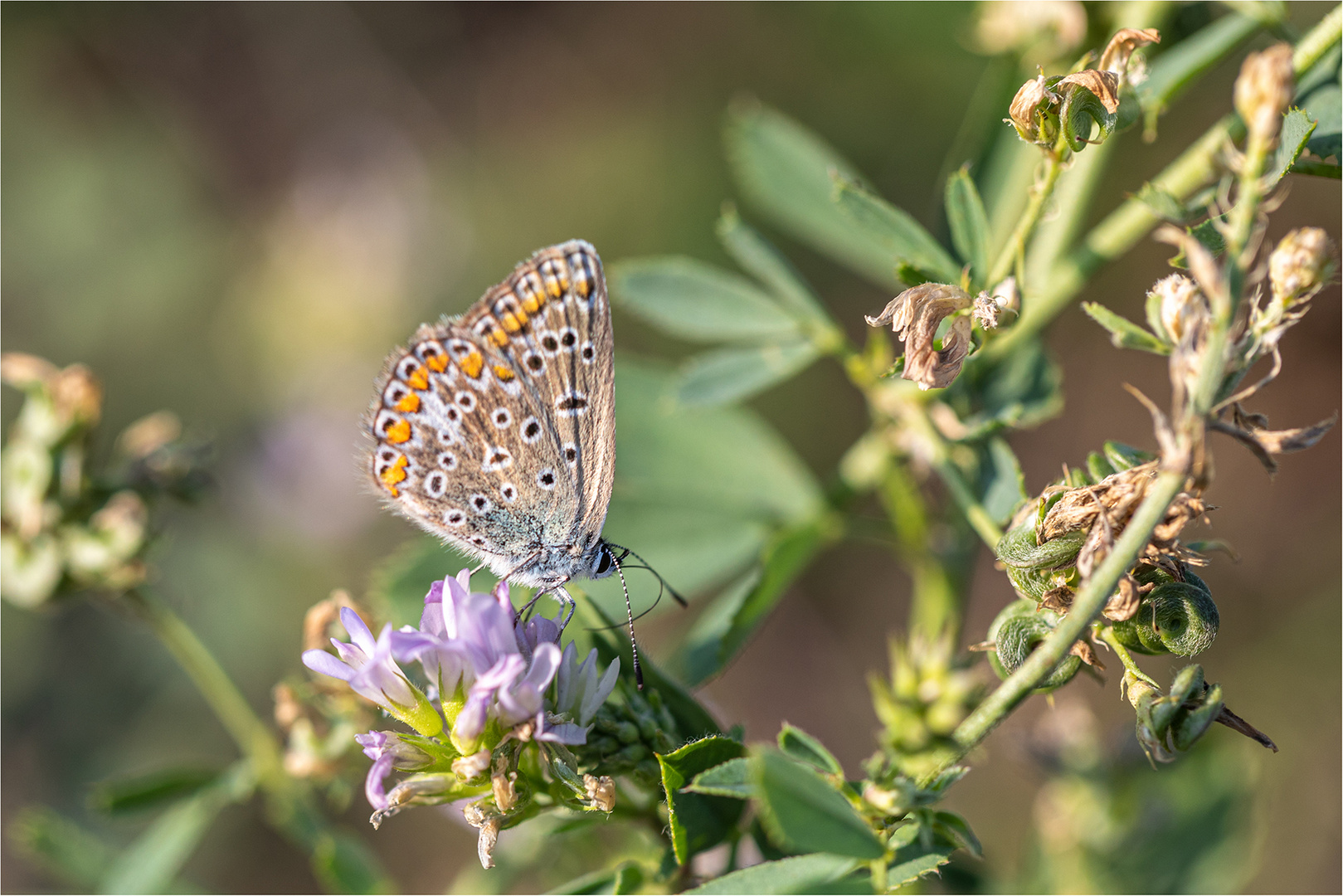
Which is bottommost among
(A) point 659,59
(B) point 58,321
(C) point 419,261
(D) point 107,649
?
(D) point 107,649

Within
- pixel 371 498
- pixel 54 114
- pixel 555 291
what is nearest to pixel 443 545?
Result: pixel 555 291

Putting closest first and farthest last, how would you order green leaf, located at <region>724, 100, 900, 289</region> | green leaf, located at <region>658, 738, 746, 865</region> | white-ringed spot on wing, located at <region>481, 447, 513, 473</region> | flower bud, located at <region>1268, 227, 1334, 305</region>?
flower bud, located at <region>1268, 227, 1334, 305</region> → green leaf, located at <region>658, 738, 746, 865</region> → white-ringed spot on wing, located at <region>481, 447, 513, 473</region> → green leaf, located at <region>724, 100, 900, 289</region>

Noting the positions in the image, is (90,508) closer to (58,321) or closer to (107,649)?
(107,649)

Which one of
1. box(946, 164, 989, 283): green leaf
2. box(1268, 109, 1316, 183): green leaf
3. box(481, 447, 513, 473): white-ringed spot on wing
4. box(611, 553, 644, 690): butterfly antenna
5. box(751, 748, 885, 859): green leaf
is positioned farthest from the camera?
box(481, 447, 513, 473): white-ringed spot on wing

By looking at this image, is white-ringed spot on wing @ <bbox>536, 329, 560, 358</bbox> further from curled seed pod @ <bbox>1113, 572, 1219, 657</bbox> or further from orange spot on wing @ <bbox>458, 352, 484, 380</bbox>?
curled seed pod @ <bbox>1113, 572, 1219, 657</bbox>

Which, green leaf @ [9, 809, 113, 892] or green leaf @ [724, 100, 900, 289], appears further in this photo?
green leaf @ [724, 100, 900, 289]

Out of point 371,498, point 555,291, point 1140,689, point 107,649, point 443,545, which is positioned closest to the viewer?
point 1140,689

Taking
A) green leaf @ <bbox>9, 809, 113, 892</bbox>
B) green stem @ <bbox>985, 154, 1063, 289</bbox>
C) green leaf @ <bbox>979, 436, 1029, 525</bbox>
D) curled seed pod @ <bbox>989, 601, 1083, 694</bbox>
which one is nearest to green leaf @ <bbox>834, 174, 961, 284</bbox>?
green stem @ <bbox>985, 154, 1063, 289</bbox>
